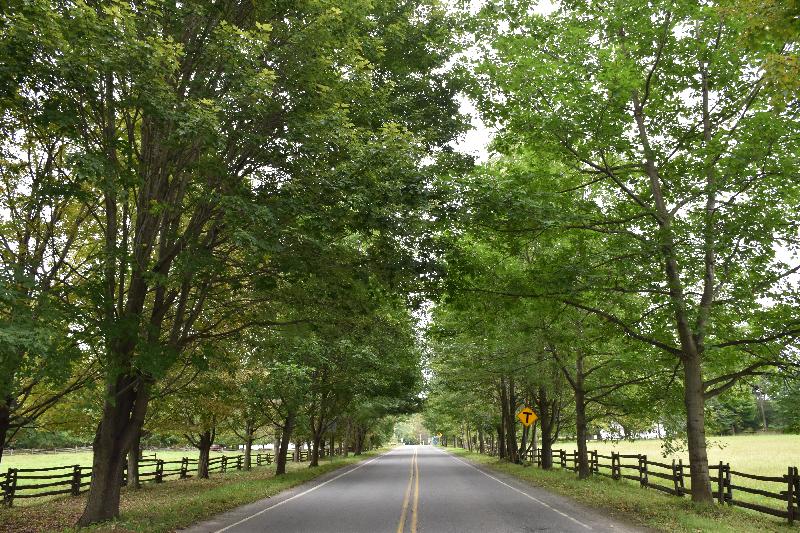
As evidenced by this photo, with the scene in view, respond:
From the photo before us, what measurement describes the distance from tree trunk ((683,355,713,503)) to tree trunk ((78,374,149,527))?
1295cm

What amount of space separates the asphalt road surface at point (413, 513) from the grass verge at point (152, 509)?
1.96 feet

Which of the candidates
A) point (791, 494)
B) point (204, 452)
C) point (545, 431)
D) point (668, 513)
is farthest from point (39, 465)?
Answer: point (791, 494)

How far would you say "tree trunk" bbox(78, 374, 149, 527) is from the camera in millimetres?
11125

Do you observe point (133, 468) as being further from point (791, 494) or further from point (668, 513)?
point (791, 494)

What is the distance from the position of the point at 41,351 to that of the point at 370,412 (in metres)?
34.5

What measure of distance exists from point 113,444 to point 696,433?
1361 centimetres

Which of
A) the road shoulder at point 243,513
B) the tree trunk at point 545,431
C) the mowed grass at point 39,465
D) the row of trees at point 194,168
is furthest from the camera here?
the tree trunk at point 545,431

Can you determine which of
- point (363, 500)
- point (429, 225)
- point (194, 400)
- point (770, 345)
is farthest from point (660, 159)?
point (194, 400)

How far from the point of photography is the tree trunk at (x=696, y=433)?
1276 cm

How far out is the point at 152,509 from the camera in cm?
1356

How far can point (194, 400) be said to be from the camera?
2008 cm

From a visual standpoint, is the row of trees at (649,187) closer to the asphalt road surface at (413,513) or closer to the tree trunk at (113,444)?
the asphalt road surface at (413,513)

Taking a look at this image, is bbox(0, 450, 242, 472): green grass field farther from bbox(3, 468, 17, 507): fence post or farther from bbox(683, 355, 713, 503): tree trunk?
bbox(683, 355, 713, 503): tree trunk

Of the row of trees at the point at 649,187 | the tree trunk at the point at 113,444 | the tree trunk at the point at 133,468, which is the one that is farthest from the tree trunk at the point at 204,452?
the row of trees at the point at 649,187
